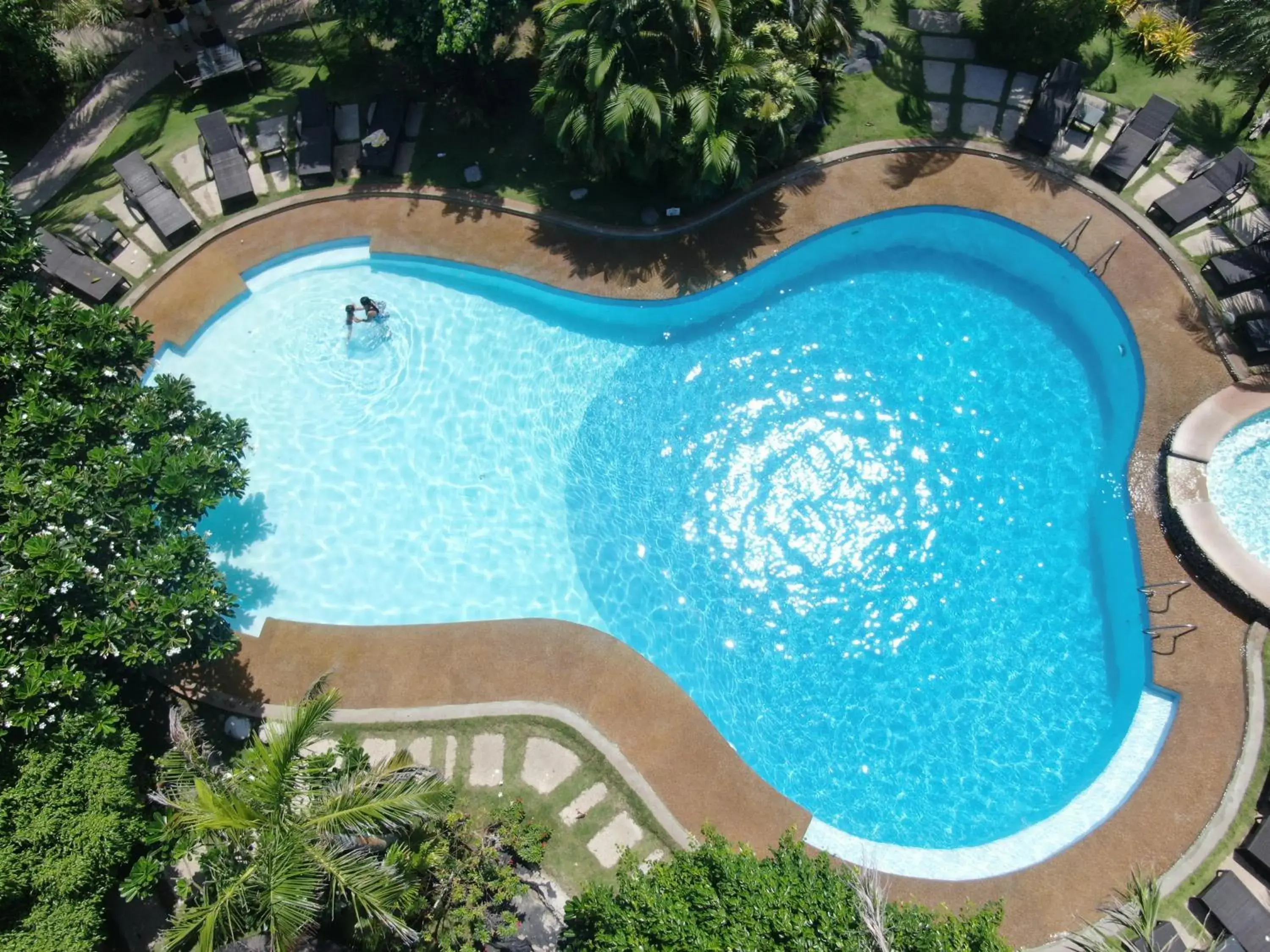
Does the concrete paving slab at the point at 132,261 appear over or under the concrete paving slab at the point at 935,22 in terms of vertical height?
under

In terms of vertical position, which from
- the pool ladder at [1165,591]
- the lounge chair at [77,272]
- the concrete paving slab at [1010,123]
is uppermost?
the concrete paving slab at [1010,123]

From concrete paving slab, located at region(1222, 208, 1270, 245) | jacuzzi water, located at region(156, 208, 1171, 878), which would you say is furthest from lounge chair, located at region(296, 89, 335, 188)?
concrete paving slab, located at region(1222, 208, 1270, 245)

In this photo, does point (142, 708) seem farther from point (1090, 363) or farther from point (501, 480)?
point (1090, 363)

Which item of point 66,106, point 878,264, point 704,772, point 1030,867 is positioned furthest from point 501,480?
point 66,106

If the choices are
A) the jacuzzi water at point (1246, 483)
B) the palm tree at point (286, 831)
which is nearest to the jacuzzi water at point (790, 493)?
the jacuzzi water at point (1246, 483)

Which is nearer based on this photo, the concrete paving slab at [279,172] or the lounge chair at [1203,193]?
the lounge chair at [1203,193]

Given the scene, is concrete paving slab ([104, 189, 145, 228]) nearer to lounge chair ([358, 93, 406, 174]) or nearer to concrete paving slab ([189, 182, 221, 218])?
concrete paving slab ([189, 182, 221, 218])

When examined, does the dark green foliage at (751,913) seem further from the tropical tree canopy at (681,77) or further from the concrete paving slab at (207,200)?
the concrete paving slab at (207,200)
